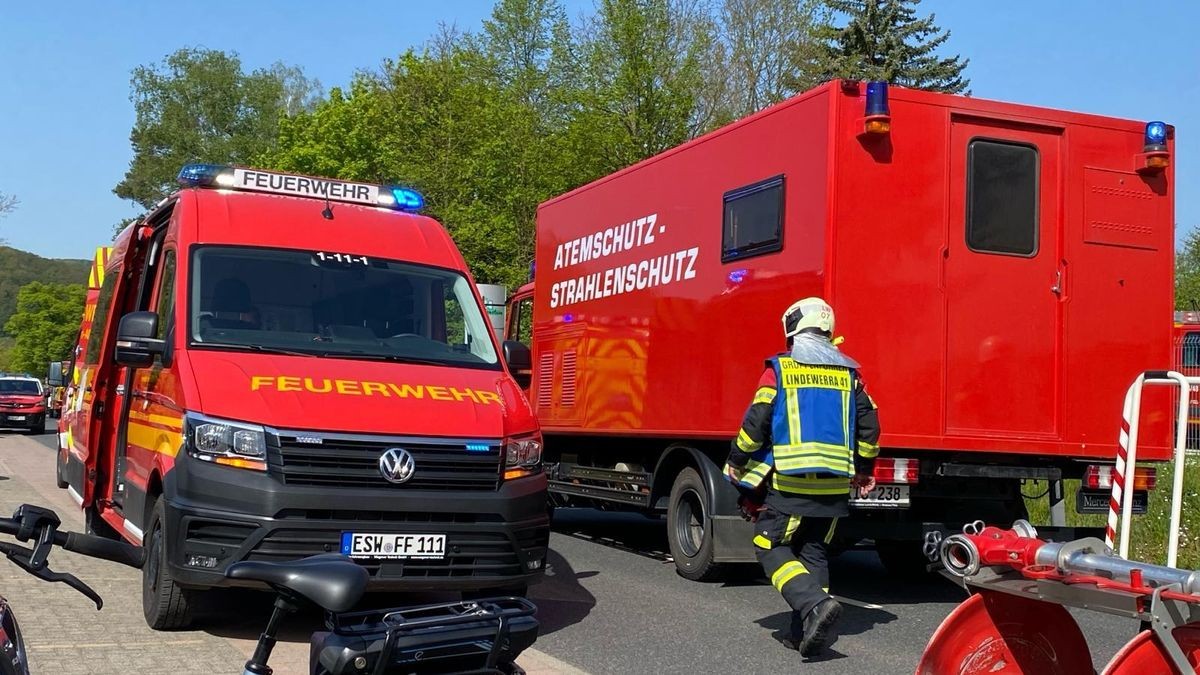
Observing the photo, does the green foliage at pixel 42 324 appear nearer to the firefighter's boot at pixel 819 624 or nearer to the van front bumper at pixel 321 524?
the van front bumper at pixel 321 524

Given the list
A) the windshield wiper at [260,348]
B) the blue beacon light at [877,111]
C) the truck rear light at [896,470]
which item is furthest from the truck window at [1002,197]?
the windshield wiper at [260,348]

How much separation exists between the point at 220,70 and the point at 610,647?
6143 cm

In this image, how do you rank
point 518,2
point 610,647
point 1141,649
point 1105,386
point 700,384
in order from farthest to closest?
point 518,2 < point 700,384 < point 1105,386 < point 610,647 < point 1141,649

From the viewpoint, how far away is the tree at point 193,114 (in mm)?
62125

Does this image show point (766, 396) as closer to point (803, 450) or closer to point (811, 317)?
point (803, 450)

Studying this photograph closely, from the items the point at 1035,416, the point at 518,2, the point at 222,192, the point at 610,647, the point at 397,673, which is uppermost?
the point at 518,2

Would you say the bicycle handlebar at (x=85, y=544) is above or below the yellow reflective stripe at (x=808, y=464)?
below

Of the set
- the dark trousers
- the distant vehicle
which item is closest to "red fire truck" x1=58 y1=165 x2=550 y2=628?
the dark trousers

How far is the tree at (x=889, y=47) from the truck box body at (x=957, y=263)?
98.6 ft

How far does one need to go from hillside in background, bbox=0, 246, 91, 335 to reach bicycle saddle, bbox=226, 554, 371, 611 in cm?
11581

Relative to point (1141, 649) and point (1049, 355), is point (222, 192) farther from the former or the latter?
point (1141, 649)

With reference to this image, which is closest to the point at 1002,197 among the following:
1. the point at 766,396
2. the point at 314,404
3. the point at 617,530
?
the point at 766,396

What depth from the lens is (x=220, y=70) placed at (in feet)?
207

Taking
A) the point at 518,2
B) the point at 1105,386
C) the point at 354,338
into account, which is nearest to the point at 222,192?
the point at 354,338
